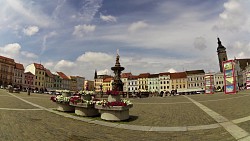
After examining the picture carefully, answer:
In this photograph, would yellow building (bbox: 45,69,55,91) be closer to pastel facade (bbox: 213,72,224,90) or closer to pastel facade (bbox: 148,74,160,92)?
pastel facade (bbox: 148,74,160,92)

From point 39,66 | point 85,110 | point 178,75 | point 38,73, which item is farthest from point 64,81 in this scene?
point 85,110

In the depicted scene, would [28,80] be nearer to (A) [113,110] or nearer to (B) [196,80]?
(B) [196,80]

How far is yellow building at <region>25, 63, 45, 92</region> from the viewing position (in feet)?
342

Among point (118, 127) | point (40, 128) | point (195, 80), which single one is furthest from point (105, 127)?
point (195, 80)

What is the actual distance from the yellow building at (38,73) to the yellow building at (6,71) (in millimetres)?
13112

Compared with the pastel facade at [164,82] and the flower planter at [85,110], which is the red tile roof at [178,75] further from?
the flower planter at [85,110]

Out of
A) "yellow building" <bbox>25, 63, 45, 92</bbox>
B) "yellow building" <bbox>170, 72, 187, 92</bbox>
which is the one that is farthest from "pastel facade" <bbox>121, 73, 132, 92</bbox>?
"yellow building" <bbox>25, 63, 45, 92</bbox>

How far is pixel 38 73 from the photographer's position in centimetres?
10569

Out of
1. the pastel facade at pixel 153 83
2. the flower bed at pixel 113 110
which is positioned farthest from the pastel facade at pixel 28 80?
the flower bed at pixel 113 110

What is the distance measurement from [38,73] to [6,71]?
755 inches

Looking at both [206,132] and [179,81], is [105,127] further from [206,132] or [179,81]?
[179,81]

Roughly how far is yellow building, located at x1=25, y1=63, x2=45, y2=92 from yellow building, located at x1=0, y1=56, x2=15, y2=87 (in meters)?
13.1

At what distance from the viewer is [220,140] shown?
20.5 feet

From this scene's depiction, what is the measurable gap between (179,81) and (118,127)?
352ft
